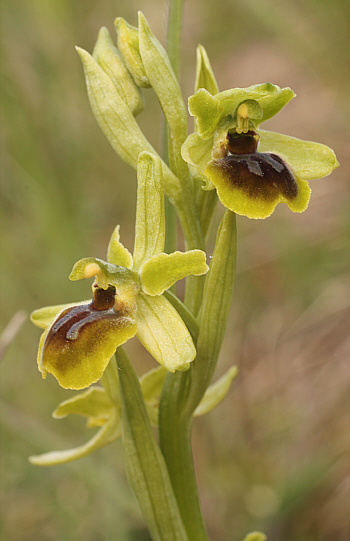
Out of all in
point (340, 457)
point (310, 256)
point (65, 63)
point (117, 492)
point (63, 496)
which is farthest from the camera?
point (310, 256)

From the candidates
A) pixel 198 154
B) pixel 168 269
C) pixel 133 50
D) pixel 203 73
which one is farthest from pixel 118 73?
pixel 168 269

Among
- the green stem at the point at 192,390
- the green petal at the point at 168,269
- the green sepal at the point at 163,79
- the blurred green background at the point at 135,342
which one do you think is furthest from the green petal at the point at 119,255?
the blurred green background at the point at 135,342

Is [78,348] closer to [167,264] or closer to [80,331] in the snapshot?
[80,331]

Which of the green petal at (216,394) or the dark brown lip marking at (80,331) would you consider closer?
the dark brown lip marking at (80,331)

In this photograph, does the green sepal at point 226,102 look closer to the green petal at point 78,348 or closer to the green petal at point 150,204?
the green petal at point 150,204

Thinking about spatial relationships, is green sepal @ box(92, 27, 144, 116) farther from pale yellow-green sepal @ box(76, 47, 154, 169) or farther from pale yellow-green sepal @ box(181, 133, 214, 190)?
pale yellow-green sepal @ box(181, 133, 214, 190)

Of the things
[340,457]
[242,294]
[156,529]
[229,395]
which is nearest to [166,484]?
[156,529]

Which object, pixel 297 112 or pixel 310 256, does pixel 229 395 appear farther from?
pixel 297 112

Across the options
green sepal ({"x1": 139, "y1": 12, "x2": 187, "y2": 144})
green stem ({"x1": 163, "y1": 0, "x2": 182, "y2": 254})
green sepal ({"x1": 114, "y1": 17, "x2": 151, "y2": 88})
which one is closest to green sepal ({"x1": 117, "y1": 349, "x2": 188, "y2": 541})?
green stem ({"x1": 163, "y1": 0, "x2": 182, "y2": 254})
